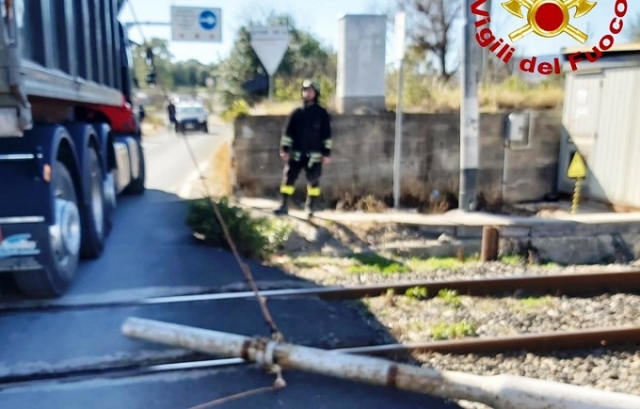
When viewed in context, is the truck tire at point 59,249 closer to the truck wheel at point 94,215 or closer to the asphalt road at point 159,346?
the asphalt road at point 159,346

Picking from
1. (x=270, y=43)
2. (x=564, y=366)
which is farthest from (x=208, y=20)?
(x=564, y=366)

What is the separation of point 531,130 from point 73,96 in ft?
24.8

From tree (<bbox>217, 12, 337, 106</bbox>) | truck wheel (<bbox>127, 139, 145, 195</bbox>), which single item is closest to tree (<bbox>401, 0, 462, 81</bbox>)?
tree (<bbox>217, 12, 337, 106</bbox>)

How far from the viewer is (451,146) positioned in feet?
34.8

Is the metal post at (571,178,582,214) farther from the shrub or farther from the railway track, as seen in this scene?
the shrub

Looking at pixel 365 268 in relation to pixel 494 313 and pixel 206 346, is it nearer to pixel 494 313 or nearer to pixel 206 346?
pixel 494 313

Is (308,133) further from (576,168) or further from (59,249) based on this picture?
(576,168)

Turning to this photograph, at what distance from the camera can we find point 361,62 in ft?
34.6

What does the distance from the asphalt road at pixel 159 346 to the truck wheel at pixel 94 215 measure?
152mm

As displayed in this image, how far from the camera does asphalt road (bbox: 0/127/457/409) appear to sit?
13.2 ft

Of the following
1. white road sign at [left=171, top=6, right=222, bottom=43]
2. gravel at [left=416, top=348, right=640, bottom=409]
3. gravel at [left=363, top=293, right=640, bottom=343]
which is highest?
white road sign at [left=171, top=6, right=222, bottom=43]

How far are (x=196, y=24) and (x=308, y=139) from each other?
10.6 metres

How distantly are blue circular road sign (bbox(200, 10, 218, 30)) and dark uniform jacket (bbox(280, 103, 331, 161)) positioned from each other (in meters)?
10.2

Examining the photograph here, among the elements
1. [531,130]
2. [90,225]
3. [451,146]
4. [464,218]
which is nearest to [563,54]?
[531,130]
